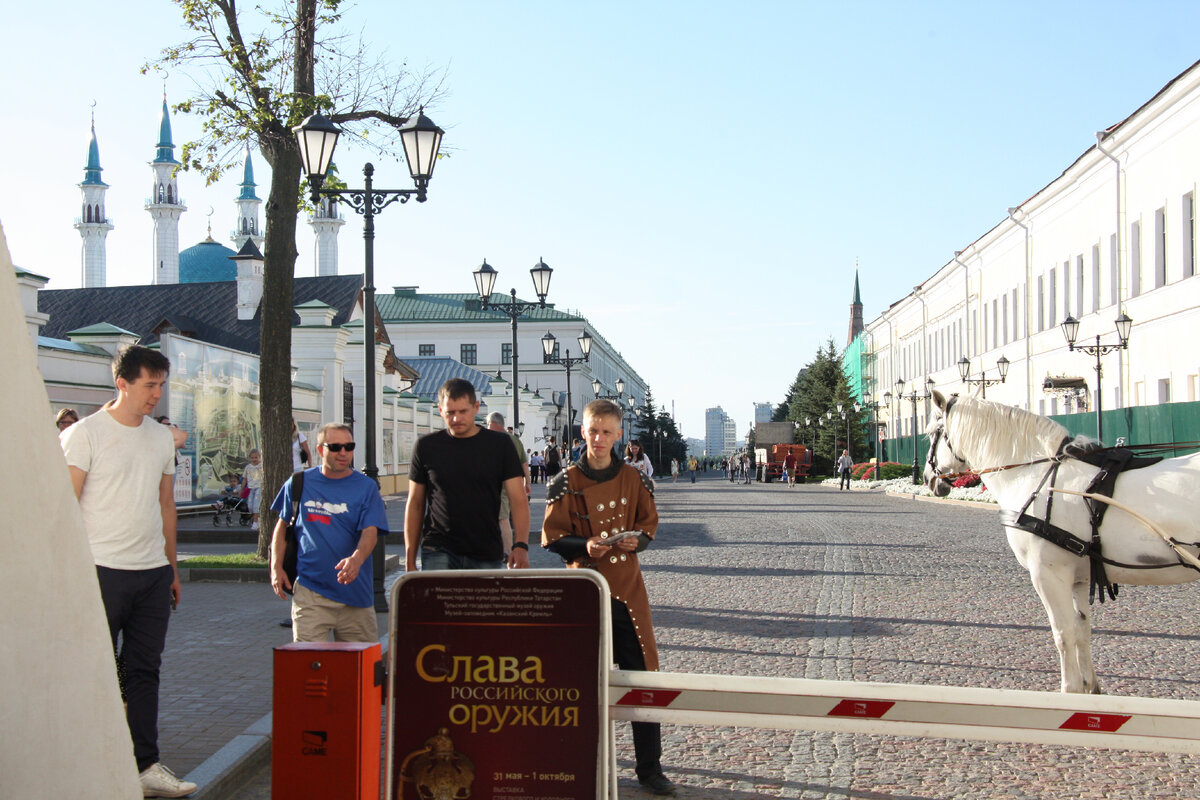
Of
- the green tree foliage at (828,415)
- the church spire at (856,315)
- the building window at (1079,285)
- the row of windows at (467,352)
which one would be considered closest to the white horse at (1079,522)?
the building window at (1079,285)

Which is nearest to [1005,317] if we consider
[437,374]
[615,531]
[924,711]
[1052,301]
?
[1052,301]

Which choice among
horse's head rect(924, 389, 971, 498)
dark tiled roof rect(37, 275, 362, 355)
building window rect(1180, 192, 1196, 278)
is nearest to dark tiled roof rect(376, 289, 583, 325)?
dark tiled roof rect(37, 275, 362, 355)

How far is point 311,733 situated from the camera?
4.25 metres

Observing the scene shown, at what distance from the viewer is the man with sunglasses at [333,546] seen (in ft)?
20.0

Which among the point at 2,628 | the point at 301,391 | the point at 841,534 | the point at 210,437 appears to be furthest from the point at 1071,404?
the point at 2,628

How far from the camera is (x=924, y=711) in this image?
4.09 metres

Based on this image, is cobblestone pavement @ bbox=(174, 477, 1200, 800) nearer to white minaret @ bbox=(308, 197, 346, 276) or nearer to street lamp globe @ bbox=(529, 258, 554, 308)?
street lamp globe @ bbox=(529, 258, 554, 308)

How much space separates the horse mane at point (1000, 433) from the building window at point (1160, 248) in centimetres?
2656

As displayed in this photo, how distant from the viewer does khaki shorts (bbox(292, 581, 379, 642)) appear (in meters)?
6.11

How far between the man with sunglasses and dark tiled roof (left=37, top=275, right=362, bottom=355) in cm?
4100

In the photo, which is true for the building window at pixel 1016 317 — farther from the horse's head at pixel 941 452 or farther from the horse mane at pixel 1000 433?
the horse mane at pixel 1000 433

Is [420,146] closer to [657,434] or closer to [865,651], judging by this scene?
[865,651]

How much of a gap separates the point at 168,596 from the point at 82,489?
617mm

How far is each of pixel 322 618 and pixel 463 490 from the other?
38.7 inches
